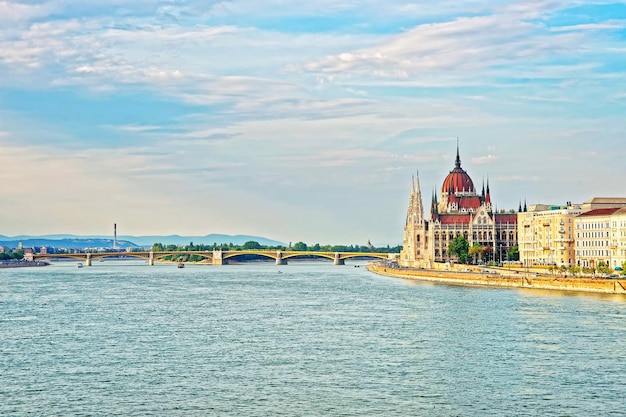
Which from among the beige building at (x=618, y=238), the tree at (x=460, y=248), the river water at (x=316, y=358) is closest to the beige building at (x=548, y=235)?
the beige building at (x=618, y=238)

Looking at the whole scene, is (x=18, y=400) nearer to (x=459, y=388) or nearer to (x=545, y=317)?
(x=459, y=388)

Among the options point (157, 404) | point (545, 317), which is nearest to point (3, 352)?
point (157, 404)

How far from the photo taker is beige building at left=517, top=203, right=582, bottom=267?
11281cm

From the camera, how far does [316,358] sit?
41.5 m

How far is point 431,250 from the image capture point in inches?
6427

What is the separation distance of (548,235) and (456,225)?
44.6 m

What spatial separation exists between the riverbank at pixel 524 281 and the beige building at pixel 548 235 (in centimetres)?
1104

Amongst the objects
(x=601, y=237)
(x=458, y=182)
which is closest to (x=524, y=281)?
(x=601, y=237)

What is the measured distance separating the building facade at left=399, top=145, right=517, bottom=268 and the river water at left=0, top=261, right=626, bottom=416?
283 feet

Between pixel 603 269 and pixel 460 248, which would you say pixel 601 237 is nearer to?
pixel 603 269

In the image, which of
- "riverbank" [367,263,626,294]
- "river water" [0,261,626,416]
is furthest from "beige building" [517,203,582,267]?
"river water" [0,261,626,416]

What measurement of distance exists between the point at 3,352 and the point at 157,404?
579 inches

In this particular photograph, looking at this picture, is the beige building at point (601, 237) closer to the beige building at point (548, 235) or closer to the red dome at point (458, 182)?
the beige building at point (548, 235)

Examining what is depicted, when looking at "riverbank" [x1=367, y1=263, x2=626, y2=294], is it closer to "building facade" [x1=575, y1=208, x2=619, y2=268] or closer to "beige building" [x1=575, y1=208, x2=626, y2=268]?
"beige building" [x1=575, y1=208, x2=626, y2=268]
